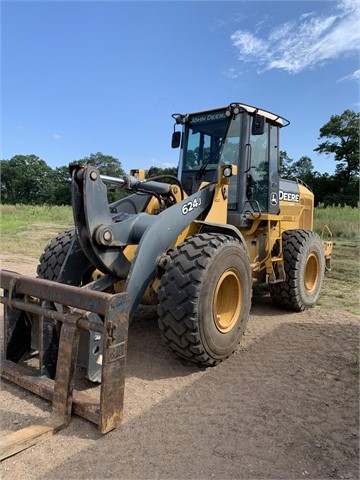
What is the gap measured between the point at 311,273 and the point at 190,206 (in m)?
3.13

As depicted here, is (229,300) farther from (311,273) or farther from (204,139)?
(311,273)

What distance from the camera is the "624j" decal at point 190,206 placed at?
12.7 ft

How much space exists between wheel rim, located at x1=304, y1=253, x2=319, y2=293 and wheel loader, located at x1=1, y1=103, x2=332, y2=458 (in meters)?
0.93

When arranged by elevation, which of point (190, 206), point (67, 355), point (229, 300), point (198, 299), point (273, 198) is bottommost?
point (67, 355)

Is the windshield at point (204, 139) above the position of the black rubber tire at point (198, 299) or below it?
above

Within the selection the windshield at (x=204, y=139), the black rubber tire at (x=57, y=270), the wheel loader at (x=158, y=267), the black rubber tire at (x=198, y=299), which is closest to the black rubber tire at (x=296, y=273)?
the wheel loader at (x=158, y=267)

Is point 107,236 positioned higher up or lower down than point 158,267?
higher up

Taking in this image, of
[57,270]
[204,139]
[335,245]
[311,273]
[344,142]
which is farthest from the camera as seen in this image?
[344,142]

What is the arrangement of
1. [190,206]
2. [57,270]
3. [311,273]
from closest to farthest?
[190,206], [57,270], [311,273]

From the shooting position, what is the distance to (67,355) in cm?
278

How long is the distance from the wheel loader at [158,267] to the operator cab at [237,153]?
0.05 ft

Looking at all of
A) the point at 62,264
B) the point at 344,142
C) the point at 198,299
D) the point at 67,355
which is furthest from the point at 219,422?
the point at 344,142

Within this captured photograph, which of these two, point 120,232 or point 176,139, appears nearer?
point 120,232

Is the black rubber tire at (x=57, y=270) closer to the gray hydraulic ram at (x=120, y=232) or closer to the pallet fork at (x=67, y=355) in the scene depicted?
the pallet fork at (x=67, y=355)
